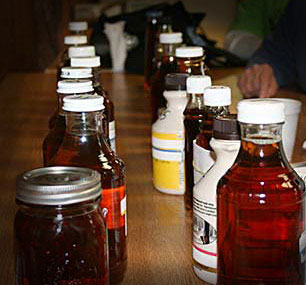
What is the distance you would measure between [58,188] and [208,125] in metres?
0.38

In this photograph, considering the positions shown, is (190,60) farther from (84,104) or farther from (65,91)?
(84,104)

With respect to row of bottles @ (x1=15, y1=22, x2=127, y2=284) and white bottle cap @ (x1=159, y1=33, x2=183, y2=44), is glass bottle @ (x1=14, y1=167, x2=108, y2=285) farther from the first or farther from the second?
white bottle cap @ (x1=159, y1=33, x2=183, y2=44)

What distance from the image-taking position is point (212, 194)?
84cm

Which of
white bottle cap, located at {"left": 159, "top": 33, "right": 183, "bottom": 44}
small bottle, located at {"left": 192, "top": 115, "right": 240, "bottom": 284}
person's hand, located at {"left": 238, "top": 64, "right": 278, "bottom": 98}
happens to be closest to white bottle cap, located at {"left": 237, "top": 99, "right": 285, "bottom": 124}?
small bottle, located at {"left": 192, "top": 115, "right": 240, "bottom": 284}

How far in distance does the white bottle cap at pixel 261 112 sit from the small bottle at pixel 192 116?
0.30 meters

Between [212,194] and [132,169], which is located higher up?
[212,194]

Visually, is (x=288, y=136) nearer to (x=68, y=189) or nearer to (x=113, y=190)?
(x=113, y=190)

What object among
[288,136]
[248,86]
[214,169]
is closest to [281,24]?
[248,86]

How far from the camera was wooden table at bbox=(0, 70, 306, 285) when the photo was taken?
0.97 m

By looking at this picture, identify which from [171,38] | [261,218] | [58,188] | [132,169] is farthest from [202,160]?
[171,38]

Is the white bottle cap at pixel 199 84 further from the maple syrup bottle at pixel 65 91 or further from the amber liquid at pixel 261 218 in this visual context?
the amber liquid at pixel 261 218

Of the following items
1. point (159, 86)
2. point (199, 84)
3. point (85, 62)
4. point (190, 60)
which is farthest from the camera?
point (159, 86)

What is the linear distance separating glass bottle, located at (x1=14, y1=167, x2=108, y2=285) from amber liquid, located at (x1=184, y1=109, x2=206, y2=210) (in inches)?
14.9

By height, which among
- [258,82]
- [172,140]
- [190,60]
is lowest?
[258,82]
